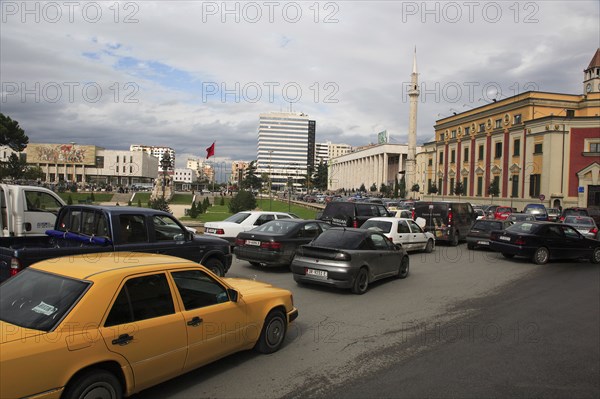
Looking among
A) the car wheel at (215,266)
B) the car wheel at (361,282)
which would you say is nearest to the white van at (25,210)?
the car wheel at (215,266)

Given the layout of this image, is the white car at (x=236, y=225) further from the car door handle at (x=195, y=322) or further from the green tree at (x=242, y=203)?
the green tree at (x=242, y=203)

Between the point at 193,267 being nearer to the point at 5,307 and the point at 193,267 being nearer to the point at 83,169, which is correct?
the point at 5,307

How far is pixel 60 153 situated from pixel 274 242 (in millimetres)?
120985

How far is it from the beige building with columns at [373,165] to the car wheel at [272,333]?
118m

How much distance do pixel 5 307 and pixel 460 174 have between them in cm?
7455

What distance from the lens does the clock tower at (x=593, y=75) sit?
64938 mm

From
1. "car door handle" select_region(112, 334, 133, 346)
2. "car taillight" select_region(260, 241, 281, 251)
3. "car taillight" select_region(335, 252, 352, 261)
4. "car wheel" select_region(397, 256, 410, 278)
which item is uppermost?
"car door handle" select_region(112, 334, 133, 346)

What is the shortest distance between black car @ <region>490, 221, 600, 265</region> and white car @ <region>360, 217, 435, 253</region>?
2571 millimetres

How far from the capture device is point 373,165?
13338 centimetres

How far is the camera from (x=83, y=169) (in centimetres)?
11856

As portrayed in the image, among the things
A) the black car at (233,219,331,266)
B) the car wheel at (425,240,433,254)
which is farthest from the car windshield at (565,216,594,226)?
the black car at (233,219,331,266)

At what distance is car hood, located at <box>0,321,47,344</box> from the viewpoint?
3326 mm

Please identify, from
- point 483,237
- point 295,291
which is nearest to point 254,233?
point 295,291

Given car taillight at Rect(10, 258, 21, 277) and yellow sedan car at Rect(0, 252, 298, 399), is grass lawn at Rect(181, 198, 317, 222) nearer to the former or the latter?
car taillight at Rect(10, 258, 21, 277)
